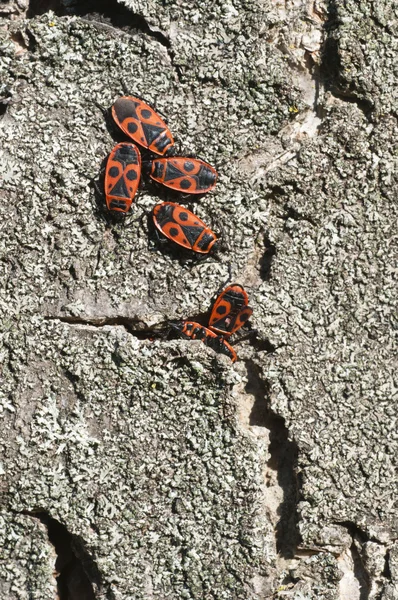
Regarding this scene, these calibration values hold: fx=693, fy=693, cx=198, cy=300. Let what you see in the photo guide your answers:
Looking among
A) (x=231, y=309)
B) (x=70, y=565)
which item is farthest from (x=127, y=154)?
(x=70, y=565)

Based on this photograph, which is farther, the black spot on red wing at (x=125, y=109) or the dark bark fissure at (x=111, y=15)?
the dark bark fissure at (x=111, y=15)

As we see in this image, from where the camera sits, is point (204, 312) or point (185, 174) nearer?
point (185, 174)

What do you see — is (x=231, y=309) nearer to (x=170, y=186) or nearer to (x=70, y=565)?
(x=170, y=186)

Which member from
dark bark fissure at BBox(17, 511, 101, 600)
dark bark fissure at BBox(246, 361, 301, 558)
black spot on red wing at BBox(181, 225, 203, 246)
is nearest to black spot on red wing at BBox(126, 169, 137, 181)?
black spot on red wing at BBox(181, 225, 203, 246)

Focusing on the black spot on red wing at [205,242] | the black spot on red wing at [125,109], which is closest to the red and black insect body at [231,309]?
the black spot on red wing at [205,242]

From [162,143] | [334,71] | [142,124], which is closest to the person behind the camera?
[142,124]

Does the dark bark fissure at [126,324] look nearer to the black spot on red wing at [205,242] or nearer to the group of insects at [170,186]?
the group of insects at [170,186]

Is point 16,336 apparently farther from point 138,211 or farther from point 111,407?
point 138,211
